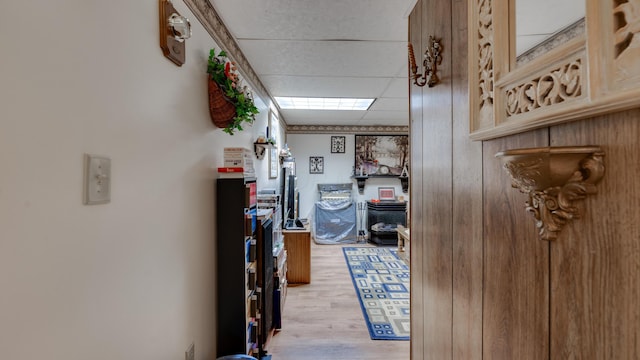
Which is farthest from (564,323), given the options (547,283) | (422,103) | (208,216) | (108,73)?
(208,216)

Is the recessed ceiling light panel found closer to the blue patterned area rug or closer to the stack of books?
the stack of books

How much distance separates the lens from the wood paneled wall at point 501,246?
464mm

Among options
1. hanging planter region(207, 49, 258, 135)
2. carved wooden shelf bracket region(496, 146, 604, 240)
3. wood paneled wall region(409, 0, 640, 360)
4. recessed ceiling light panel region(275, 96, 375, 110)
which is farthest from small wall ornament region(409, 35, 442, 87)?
recessed ceiling light panel region(275, 96, 375, 110)

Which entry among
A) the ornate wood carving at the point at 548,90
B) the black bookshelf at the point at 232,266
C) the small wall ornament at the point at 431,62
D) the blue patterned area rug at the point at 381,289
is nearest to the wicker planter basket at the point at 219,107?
the black bookshelf at the point at 232,266

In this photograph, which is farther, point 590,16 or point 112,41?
point 112,41

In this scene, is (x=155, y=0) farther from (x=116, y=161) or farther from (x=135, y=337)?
(x=135, y=337)

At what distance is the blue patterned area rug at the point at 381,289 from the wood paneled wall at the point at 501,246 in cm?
112

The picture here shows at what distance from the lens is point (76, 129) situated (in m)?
0.73

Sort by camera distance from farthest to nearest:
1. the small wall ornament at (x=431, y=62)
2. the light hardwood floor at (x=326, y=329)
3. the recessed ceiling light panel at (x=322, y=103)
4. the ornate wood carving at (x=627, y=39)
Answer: the recessed ceiling light panel at (x=322, y=103) < the light hardwood floor at (x=326, y=329) < the small wall ornament at (x=431, y=62) < the ornate wood carving at (x=627, y=39)

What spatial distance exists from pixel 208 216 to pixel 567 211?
1.59m

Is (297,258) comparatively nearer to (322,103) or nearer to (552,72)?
(322,103)

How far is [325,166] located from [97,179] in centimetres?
512

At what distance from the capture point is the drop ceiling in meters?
1.59

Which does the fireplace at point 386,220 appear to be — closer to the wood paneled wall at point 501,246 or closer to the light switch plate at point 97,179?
the wood paneled wall at point 501,246
